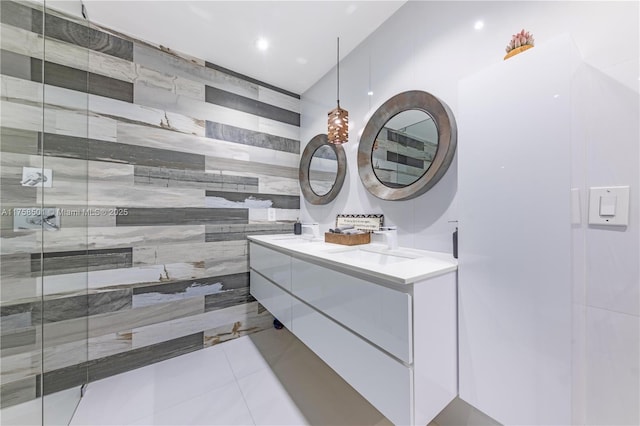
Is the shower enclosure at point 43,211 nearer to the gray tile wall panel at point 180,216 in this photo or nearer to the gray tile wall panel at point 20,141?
the gray tile wall panel at point 20,141

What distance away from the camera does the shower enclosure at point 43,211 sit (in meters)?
1.18

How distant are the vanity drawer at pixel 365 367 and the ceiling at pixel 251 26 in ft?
6.51

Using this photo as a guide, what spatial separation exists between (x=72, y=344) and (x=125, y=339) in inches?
11.2

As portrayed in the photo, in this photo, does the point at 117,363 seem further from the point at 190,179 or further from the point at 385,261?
the point at 385,261

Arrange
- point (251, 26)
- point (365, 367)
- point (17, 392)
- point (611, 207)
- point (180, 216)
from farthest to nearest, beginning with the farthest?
point (180, 216)
point (251, 26)
point (17, 392)
point (365, 367)
point (611, 207)

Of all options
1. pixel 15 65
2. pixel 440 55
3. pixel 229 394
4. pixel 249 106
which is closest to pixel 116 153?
pixel 15 65

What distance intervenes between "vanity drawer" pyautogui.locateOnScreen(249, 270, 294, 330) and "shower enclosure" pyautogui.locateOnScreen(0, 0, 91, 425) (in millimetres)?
1180

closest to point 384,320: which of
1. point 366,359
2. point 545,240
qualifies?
point 366,359

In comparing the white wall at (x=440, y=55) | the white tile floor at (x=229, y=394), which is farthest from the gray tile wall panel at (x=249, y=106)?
the white tile floor at (x=229, y=394)

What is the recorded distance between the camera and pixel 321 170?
7.52ft

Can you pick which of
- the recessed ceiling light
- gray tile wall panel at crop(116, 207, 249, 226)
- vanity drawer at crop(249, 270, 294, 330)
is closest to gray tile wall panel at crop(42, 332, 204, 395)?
vanity drawer at crop(249, 270, 294, 330)

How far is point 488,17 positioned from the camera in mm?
1164

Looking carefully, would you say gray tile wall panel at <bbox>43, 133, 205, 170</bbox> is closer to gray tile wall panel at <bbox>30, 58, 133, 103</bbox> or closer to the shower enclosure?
the shower enclosure

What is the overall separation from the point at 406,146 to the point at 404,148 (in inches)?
0.7
